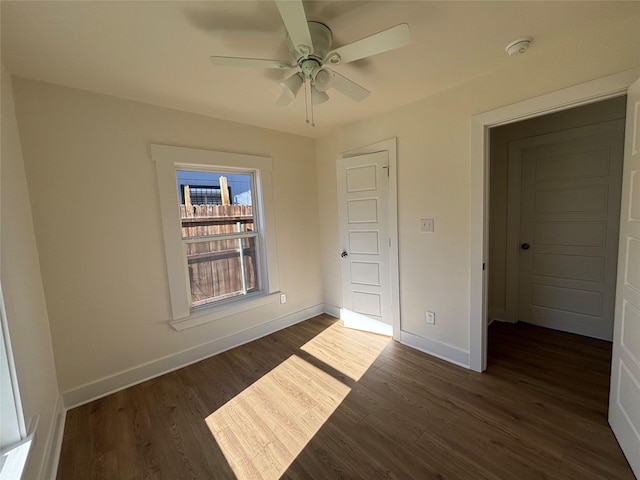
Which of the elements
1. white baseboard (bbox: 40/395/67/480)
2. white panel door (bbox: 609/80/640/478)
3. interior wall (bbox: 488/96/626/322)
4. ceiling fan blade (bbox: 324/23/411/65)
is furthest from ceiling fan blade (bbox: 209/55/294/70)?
interior wall (bbox: 488/96/626/322)

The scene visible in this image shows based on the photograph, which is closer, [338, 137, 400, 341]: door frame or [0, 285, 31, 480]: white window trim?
[0, 285, 31, 480]: white window trim

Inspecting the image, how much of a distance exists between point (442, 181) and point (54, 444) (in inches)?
128

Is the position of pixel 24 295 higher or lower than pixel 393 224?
lower

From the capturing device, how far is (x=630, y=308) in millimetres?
1397

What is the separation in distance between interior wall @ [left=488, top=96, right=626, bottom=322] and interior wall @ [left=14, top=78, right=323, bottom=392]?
3.10 metres

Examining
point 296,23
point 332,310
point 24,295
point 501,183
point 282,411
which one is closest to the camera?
point 296,23

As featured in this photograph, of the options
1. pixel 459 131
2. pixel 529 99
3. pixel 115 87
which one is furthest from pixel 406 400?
pixel 115 87

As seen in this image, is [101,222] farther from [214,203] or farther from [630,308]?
[630,308]

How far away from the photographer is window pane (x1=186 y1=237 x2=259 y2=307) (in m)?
2.63

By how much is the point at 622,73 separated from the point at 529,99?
1.38 feet

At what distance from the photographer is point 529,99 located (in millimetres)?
1809

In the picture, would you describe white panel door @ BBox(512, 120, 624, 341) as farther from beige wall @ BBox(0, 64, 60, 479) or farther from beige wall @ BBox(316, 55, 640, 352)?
beige wall @ BBox(0, 64, 60, 479)

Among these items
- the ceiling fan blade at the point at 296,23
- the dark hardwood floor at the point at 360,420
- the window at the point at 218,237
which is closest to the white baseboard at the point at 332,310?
the dark hardwood floor at the point at 360,420

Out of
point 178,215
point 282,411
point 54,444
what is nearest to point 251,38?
point 178,215
